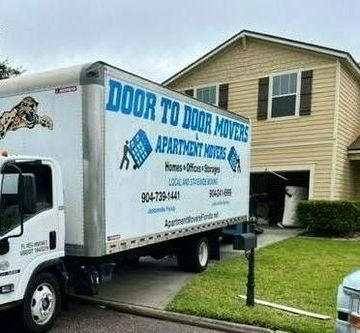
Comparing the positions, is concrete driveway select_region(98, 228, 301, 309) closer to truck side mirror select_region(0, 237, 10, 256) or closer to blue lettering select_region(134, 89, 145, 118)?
truck side mirror select_region(0, 237, 10, 256)

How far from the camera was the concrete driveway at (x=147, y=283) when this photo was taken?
839cm

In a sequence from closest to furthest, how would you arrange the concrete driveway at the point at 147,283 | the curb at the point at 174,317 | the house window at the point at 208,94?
1. the curb at the point at 174,317
2. the concrete driveway at the point at 147,283
3. the house window at the point at 208,94

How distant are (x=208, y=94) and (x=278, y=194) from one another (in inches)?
200

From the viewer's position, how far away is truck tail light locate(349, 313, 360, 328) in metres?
4.29

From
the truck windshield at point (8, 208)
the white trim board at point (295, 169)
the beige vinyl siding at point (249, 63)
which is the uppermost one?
the beige vinyl siding at point (249, 63)

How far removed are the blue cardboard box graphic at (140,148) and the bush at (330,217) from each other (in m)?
10.5

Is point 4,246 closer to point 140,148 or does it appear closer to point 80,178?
point 80,178

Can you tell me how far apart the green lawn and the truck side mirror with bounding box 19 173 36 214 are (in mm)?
2787

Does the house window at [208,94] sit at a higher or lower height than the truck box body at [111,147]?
higher

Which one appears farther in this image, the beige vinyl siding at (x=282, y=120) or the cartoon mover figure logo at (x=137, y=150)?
the beige vinyl siding at (x=282, y=120)

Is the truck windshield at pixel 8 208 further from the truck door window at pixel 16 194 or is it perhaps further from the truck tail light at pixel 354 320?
the truck tail light at pixel 354 320

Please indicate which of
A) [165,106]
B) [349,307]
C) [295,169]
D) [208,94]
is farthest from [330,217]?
[349,307]

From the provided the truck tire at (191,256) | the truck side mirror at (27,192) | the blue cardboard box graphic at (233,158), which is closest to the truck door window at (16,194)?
the truck side mirror at (27,192)

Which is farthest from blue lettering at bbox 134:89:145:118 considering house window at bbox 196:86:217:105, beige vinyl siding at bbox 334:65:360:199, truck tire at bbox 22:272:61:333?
house window at bbox 196:86:217:105
